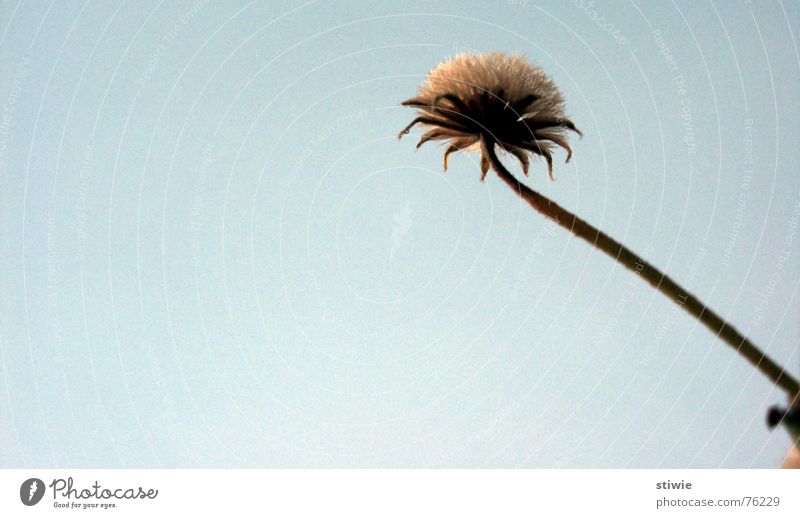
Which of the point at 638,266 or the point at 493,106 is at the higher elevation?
the point at 493,106
